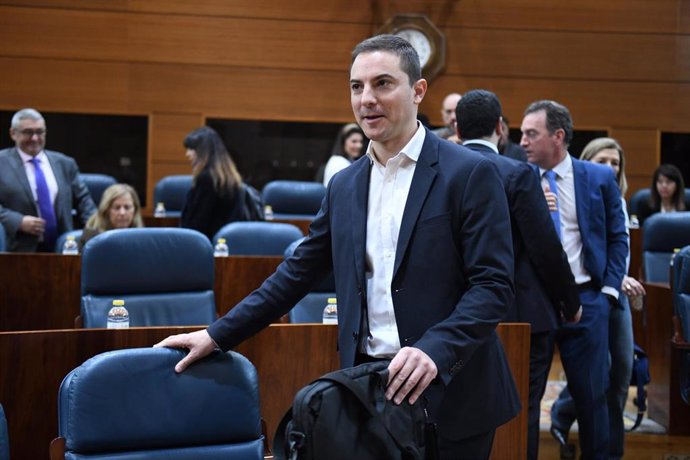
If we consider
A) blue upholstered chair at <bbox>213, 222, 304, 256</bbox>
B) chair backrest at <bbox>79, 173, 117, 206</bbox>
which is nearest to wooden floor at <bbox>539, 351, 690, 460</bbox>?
blue upholstered chair at <bbox>213, 222, 304, 256</bbox>

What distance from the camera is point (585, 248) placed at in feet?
12.1

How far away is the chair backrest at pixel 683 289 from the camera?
4.11 metres

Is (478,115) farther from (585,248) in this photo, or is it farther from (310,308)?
(310,308)

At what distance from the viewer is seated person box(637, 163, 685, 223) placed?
7.13m

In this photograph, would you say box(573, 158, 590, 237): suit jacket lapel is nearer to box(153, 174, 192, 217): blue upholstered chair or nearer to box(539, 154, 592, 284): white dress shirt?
box(539, 154, 592, 284): white dress shirt

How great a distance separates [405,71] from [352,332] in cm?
56

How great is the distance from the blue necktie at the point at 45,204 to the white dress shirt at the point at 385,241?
166 inches

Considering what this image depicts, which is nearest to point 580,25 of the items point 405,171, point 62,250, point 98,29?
point 98,29

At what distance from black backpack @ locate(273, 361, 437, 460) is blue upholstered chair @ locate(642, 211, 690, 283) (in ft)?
13.7

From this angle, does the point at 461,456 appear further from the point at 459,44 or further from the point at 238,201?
the point at 459,44

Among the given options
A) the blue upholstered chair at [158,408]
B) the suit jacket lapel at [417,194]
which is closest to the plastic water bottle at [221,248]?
the blue upholstered chair at [158,408]

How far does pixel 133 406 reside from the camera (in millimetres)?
2158

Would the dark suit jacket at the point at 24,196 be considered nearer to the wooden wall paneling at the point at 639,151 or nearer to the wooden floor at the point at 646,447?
the wooden floor at the point at 646,447

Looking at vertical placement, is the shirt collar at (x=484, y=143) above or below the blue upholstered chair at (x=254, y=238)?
above
